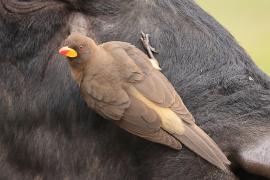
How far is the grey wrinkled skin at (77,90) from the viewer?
4.61 m

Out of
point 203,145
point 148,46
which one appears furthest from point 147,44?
point 203,145

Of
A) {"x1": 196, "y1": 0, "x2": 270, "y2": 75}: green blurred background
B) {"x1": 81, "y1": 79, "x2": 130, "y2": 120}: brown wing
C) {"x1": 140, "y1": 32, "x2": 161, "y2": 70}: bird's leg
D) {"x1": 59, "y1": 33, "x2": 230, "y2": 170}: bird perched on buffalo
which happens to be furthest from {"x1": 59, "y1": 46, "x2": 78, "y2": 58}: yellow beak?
{"x1": 196, "y1": 0, "x2": 270, "y2": 75}: green blurred background

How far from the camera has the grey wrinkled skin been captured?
4613 mm

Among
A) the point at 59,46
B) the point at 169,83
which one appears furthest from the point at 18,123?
the point at 169,83

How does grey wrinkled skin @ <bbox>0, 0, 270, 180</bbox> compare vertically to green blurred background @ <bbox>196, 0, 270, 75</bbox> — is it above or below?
above

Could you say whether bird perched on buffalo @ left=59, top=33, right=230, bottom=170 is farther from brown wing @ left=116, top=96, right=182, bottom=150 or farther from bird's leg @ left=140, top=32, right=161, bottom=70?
bird's leg @ left=140, top=32, right=161, bottom=70

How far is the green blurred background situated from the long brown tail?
11707mm

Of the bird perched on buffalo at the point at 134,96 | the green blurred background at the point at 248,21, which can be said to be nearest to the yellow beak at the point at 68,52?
the bird perched on buffalo at the point at 134,96

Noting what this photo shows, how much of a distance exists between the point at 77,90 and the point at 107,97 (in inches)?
18.1

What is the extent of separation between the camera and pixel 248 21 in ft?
69.4

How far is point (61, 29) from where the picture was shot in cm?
475

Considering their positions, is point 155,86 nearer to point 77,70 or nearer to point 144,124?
point 144,124

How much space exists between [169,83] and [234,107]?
1.13ft

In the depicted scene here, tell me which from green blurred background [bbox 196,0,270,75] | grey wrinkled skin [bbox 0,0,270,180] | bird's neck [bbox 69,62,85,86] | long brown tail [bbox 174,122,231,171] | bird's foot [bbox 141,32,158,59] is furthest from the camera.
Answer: green blurred background [bbox 196,0,270,75]
